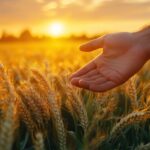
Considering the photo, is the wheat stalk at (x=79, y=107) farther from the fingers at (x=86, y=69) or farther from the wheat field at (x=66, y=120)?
the fingers at (x=86, y=69)

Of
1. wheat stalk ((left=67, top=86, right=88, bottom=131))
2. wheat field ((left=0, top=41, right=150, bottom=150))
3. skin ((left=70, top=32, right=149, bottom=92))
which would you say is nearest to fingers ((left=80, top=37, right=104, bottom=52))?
skin ((left=70, top=32, right=149, bottom=92))

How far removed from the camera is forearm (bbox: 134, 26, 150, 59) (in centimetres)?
267

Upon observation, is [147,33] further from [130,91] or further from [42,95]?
[42,95]

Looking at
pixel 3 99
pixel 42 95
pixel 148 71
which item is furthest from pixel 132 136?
pixel 148 71

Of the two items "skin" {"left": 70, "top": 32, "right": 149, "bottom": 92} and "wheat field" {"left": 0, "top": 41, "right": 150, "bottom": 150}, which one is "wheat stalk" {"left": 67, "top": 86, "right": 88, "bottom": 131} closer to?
"wheat field" {"left": 0, "top": 41, "right": 150, "bottom": 150}

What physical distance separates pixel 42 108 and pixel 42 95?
4.1 inches

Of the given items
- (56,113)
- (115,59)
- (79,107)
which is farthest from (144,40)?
(56,113)

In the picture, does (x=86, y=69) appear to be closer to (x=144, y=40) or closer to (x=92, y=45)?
(x=92, y=45)

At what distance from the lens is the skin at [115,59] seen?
8.13ft

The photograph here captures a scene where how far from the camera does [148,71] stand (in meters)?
3.57

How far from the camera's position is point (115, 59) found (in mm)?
2783

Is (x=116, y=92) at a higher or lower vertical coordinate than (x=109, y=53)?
lower

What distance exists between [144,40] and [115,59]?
0.75 feet

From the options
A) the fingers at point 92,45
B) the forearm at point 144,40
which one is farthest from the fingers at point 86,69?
the forearm at point 144,40
